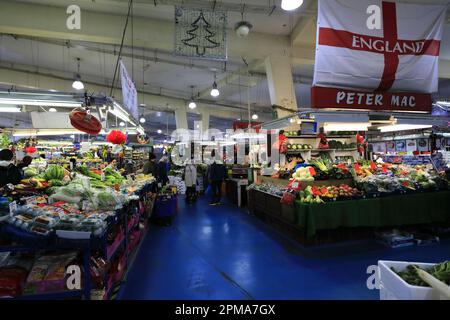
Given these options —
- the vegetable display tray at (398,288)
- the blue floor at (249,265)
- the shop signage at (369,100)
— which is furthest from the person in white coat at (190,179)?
the vegetable display tray at (398,288)

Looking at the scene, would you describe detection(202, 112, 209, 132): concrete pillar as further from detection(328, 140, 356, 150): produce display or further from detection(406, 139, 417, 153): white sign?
detection(406, 139, 417, 153): white sign

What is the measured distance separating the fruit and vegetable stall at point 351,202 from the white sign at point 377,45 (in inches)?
89.3

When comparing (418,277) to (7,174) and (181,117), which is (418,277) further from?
(181,117)

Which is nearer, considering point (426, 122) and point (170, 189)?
point (426, 122)

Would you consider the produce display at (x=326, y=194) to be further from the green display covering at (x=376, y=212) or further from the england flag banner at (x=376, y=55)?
the england flag banner at (x=376, y=55)

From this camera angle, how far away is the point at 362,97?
134 inches

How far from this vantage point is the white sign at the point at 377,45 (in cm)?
323

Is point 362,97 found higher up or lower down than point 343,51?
lower down
